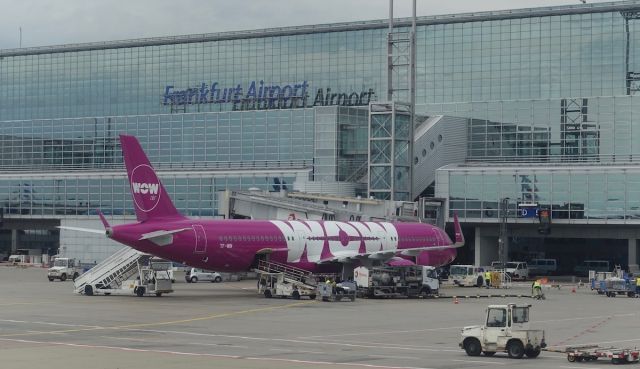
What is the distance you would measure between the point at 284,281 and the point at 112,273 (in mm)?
11237

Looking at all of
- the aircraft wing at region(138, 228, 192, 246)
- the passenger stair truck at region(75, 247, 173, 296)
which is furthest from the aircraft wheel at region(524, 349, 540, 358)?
the passenger stair truck at region(75, 247, 173, 296)

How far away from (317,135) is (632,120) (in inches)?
1234

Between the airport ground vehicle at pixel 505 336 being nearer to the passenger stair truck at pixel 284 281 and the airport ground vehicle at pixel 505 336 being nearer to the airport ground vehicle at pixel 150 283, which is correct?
the passenger stair truck at pixel 284 281

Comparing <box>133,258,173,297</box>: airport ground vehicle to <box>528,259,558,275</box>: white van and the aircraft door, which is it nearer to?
the aircraft door

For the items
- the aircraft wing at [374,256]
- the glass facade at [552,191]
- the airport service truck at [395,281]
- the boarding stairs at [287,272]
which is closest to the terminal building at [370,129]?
the glass facade at [552,191]

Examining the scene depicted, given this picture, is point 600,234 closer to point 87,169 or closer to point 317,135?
point 317,135

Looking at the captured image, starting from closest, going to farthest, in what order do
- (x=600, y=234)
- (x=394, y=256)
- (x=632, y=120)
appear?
(x=394, y=256) → (x=600, y=234) → (x=632, y=120)

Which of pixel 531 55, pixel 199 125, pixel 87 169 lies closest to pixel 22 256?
pixel 87 169

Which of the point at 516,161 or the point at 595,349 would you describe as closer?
the point at 595,349

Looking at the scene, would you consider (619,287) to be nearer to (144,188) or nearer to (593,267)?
(144,188)

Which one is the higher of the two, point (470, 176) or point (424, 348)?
point (470, 176)

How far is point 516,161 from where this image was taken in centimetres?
12481

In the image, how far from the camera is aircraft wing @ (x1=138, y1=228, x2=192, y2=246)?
71188mm

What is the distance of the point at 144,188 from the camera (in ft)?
237
